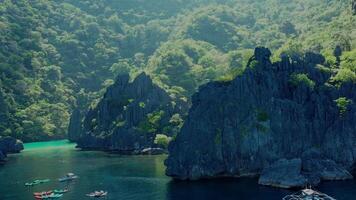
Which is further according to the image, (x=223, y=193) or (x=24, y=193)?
(x=24, y=193)

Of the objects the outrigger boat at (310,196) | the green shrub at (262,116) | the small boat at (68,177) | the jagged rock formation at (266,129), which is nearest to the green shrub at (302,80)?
the jagged rock formation at (266,129)

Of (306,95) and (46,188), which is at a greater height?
(306,95)

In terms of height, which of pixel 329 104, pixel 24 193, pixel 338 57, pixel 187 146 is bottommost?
pixel 24 193

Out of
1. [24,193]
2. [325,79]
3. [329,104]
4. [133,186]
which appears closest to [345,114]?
[329,104]

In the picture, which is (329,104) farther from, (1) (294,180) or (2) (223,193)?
(2) (223,193)

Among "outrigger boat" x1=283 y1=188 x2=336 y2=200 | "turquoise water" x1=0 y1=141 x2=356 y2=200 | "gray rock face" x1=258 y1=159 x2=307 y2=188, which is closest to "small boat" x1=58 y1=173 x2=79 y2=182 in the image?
"turquoise water" x1=0 y1=141 x2=356 y2=200

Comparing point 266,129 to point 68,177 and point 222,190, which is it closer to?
point 222,190

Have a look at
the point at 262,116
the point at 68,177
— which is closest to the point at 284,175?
the point at 262,116
